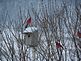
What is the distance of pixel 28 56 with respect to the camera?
23.1 feet

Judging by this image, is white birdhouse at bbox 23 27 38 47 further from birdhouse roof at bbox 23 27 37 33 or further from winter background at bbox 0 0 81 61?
winter background at bbox 0 0 81 61

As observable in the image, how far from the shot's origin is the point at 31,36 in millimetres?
7582

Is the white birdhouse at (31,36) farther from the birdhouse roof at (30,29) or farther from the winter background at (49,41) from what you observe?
the winter background at (49,41)

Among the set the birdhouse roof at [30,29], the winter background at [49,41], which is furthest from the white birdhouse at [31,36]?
the winter background at [49,41]

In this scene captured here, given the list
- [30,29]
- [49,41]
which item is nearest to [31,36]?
[30,29]

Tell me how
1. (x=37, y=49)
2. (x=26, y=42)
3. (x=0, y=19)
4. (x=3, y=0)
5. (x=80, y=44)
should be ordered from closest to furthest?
(x=80, y=44), (x=37, y=49), (x=26, y=42), (x=0, y=19), (x=3, y=0)

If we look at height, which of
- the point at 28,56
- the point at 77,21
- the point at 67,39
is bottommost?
the point at 28,56

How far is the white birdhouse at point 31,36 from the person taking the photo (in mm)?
6914

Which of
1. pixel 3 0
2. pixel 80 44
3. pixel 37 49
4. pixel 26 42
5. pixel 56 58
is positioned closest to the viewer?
pixel 80 44

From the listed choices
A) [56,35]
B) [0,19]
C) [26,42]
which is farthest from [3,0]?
[56,35]

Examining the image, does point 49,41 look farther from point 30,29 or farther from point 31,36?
point 31,36

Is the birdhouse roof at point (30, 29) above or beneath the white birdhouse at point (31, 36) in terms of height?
above

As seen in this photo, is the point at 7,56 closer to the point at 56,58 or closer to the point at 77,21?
the point at 56,58

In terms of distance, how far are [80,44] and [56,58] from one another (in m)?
0.73
